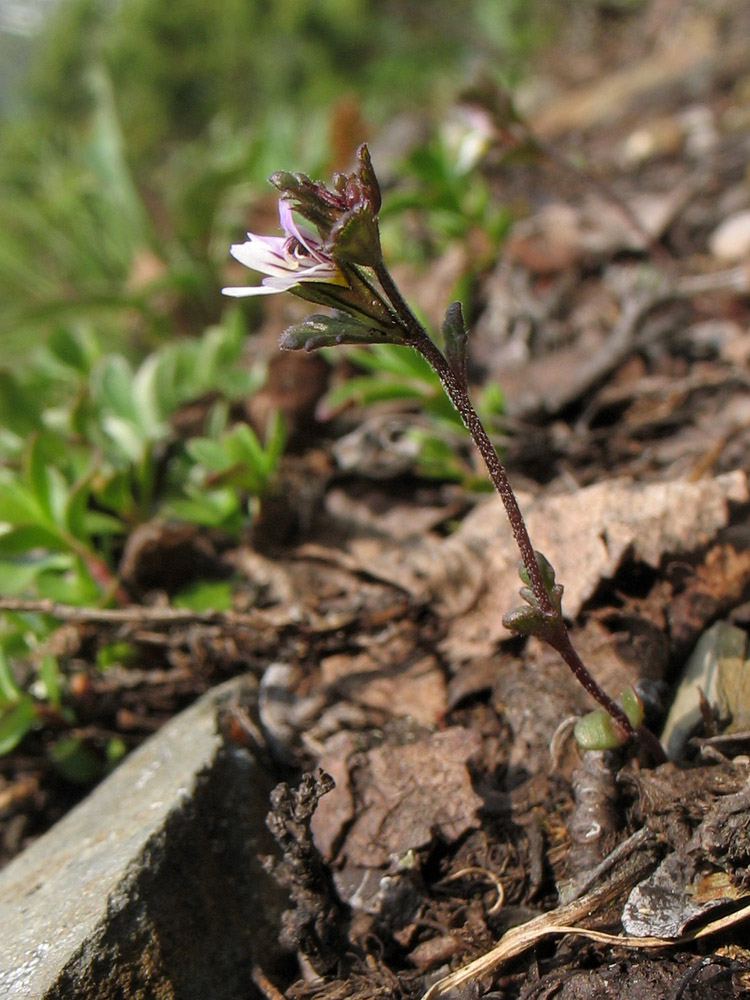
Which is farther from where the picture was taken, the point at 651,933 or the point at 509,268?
the point at 509,268

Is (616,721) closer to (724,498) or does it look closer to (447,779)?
(447,779)

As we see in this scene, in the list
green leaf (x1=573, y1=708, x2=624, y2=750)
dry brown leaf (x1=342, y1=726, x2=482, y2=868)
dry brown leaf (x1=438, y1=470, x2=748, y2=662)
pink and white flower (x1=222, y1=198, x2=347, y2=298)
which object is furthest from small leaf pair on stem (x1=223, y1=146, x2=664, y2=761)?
dry brown leaf (x1=438, y1=470, x2=748, y2=662)

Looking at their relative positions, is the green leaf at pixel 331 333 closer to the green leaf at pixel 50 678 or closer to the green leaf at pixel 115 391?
the green leaf at pixel 50 678

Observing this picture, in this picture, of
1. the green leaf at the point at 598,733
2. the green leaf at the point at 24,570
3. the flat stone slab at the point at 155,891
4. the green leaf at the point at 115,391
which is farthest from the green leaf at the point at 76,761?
the green leaf at the point at 598,733

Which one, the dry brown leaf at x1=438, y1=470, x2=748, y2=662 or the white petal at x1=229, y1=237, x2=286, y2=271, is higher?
the white petal at x1=229, y1=237, x2=286, y2=271

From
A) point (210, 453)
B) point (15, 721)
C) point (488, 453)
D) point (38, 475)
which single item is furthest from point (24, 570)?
point (488, 453)

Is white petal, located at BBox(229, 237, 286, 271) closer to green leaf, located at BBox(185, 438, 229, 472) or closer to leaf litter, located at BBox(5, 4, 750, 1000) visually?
leaf litter, located at BBox(5, 4, 750, 1000)

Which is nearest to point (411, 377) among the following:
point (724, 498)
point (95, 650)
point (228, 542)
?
point (228, 542)
